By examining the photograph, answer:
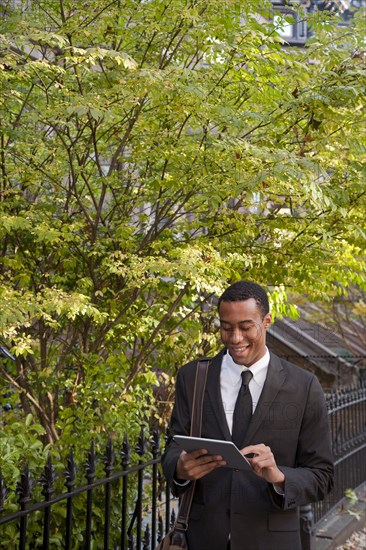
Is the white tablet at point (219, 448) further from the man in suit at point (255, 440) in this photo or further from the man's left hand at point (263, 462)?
the man in suit at point (255, 440)

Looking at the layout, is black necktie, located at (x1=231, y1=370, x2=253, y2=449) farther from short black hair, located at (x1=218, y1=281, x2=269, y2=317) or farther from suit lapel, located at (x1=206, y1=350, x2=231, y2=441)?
short black hair, located at (x1=218, y1=281, x2=269, y2=317)

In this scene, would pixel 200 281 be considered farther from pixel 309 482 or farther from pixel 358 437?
pixel 358 437

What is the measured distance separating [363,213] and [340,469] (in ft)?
12.0

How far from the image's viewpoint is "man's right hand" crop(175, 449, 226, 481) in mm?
3088

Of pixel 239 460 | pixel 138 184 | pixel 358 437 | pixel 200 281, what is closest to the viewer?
pixel 239 460

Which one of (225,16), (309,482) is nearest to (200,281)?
(225,16)

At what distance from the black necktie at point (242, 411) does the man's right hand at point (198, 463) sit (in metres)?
0.22

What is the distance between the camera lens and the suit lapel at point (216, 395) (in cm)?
331

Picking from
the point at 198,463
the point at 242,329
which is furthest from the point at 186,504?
the point at 242,329

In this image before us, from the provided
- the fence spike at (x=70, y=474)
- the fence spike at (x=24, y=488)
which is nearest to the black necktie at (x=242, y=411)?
the fence spike at (x=24, y=488)

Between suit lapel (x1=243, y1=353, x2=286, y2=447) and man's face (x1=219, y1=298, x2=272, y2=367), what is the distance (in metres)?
0.10

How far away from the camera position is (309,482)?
3.21m

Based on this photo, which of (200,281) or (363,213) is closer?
(200,281)

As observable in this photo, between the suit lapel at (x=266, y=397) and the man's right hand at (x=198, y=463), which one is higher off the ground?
the suit lapel at (x=266, y=397)
